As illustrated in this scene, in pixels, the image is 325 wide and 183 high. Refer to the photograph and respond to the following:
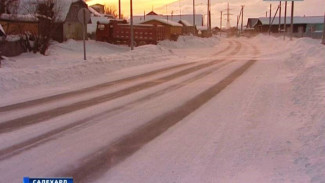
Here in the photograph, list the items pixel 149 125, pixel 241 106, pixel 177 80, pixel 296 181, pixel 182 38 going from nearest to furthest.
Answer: pixel 296 181 < pixel 149 125 < pixel 241 106 < pixel 177 80 < pixel 182 38

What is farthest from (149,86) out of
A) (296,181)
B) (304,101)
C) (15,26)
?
(15,26)

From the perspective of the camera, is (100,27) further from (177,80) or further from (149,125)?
(149,125)

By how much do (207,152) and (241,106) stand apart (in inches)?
145

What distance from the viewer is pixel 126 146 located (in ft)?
19.9

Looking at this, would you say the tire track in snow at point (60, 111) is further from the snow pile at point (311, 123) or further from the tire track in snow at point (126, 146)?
the snow pile at point (311, 123)

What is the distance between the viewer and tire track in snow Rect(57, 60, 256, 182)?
4914 millimetres

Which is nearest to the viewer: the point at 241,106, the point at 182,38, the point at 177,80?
the point at 241,106

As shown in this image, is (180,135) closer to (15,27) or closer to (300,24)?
(15,27)

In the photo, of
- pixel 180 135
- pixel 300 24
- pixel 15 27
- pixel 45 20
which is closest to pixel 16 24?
pixel 15 27

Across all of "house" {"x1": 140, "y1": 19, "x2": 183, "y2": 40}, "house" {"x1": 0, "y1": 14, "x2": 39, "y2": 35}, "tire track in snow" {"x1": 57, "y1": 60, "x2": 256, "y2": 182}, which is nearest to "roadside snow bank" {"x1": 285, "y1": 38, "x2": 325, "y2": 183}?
"tire track in snow" {"x1": 57, "y1": 60, "x2": 256, "y2": 182}

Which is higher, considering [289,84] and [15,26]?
[15,26]

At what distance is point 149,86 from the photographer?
12.9m

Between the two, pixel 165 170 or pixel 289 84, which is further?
pixel 289 84

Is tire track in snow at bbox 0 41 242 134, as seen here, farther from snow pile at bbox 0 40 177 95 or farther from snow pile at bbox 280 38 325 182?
snow pile at bbox 280 38 325 182
